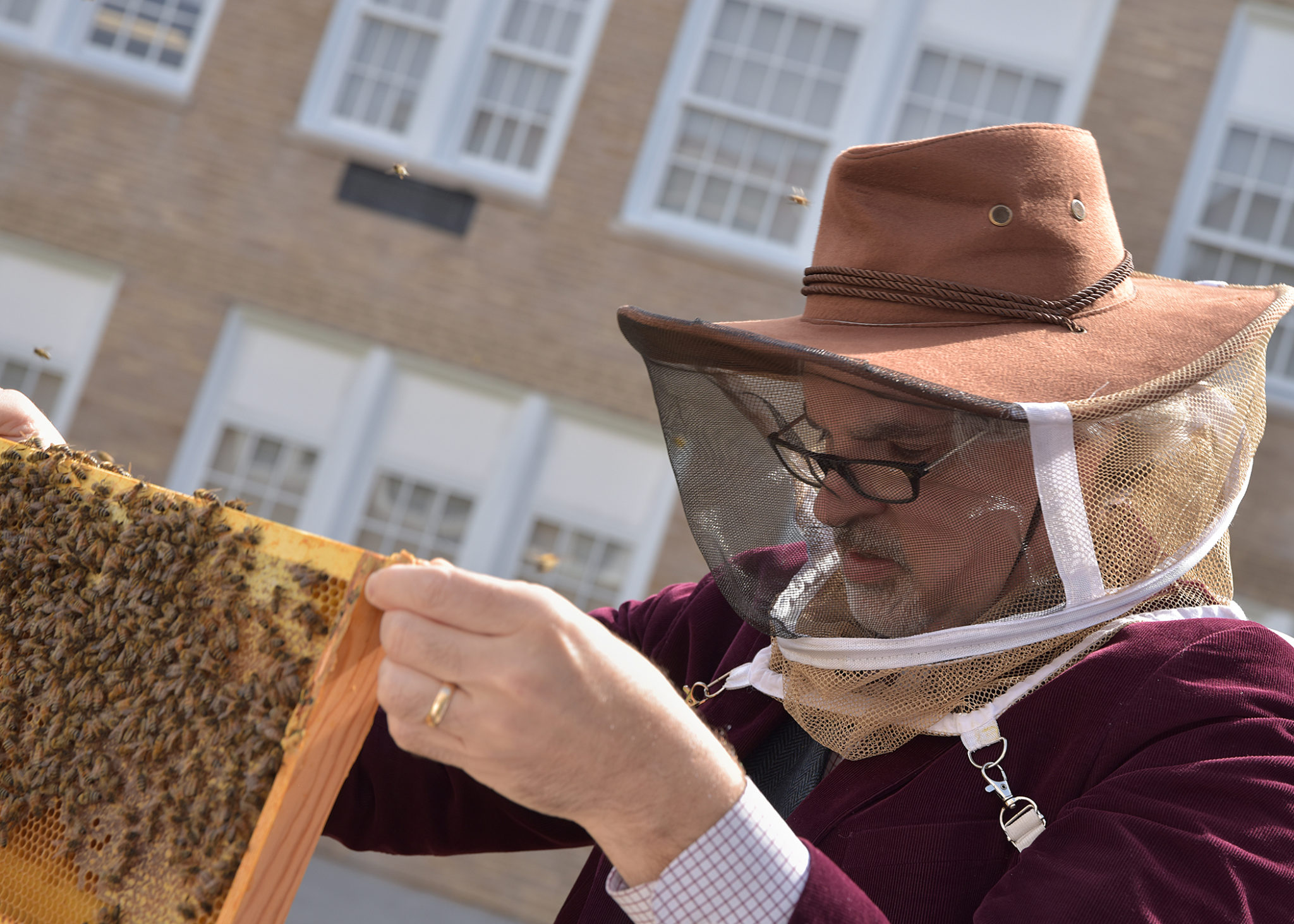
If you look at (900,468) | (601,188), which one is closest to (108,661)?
(900,468)

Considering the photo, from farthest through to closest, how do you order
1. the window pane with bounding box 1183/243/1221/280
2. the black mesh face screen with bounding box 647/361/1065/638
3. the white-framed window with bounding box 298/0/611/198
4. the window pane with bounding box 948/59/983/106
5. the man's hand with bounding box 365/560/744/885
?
the white-framed window with bounding box 298/0/611/198 → the window pane with bounding box 948/59/983/106 → the window pane with bounding box 1183/243/1221/280 → the black mesh face screen with bounding box 647/361/1065/638 → the man's hand with bounding box 365/560/744/885

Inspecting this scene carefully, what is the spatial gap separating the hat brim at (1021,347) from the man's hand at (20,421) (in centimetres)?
118

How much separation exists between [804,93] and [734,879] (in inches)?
378

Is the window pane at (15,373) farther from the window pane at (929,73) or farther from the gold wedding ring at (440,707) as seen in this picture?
the gold wedding ring at (440,707)

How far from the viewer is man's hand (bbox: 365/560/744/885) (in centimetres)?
112

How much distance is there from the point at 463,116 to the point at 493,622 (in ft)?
31.6

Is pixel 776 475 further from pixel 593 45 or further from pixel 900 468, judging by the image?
pixel 593 45

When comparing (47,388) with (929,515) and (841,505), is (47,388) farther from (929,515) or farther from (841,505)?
(929,515)

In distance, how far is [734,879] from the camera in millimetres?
1184

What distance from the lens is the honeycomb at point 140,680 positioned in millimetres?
1368

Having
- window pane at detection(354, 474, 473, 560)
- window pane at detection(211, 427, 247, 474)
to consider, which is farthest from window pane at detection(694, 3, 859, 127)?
window pane at detection(211, 427, 247, 474)

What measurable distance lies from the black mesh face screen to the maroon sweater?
0.18 meters

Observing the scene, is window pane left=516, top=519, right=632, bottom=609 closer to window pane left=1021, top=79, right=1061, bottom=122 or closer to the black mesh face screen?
window pane left=1021, top=79, right=1061, bottom=122

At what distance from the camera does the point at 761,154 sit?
32.4ft
